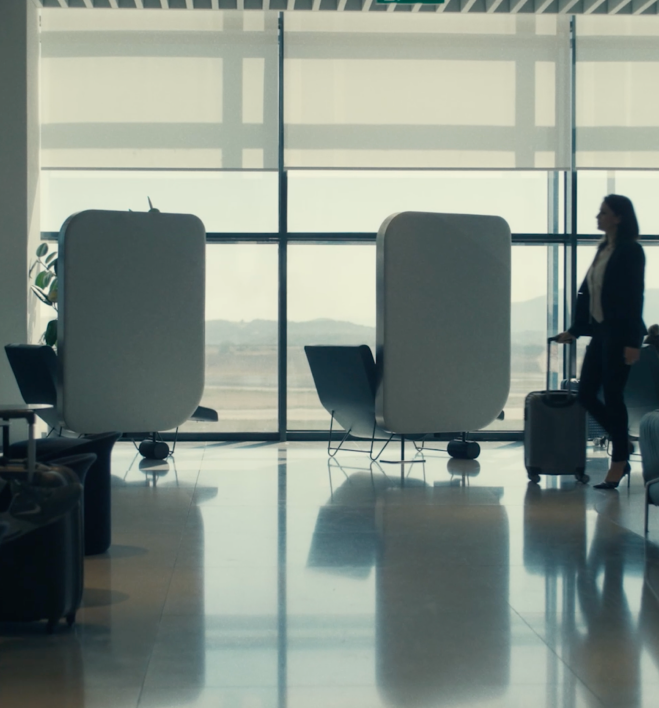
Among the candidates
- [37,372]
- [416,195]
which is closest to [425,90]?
[416,195]

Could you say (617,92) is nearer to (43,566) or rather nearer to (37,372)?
(37,372)

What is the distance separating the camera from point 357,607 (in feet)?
8.96

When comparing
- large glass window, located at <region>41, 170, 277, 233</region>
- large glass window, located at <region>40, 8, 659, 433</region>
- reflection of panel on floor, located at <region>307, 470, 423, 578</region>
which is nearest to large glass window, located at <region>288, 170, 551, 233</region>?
large glass window, located at <region>40, 8, 659, 433</region>

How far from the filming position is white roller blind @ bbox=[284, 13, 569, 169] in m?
7.72

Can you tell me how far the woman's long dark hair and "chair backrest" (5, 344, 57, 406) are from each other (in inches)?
138

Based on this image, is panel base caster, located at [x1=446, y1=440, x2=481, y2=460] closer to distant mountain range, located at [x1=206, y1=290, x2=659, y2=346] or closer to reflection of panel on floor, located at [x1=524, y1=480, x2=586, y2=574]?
reflection of panel on floor, located at [x1=524, y1=480, x2=586, y2=574]

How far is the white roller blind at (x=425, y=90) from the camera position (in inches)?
304

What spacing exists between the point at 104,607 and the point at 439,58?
629cm

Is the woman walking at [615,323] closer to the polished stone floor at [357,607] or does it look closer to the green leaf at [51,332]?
the polished stone floor at [357,607]

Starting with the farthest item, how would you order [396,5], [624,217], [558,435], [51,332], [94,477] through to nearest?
1. [396,5]
2. [51,332]
3. [558,435]
4. [624,217]
5. [94,477]

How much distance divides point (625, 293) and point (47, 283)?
173 inches

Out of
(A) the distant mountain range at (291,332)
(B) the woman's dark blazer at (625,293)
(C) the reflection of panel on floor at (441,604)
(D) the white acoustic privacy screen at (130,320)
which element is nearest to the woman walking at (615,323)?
(B) the woman's dark blazer at (625,293)

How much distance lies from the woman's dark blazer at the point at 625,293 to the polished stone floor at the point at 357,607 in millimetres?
888

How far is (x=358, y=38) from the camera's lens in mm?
7746
